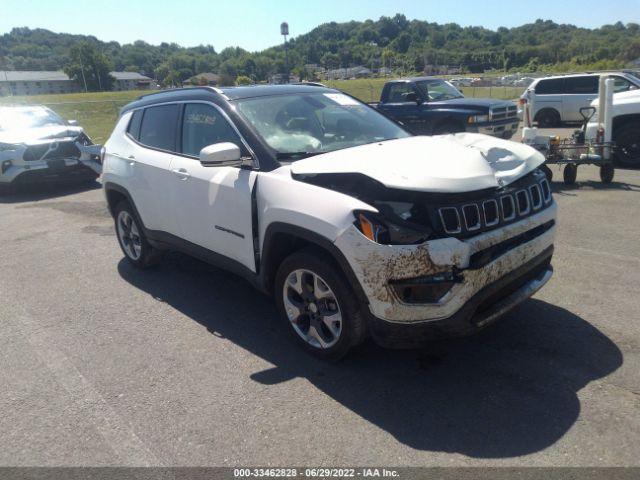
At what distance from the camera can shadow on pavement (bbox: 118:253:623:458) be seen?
9.42ft

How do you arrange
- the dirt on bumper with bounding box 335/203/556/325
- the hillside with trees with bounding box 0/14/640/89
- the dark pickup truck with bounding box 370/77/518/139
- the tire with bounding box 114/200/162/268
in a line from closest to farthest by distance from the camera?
1. the dirt on bumper with bounding box 335/203/556/325
2. the tire with bounding box 114/200/162/268
3. the dark pickup truck with bounding box 370/77/518/139
4. the hillside with trees with bounding box 0/14/640/89

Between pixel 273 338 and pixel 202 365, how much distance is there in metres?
0.59

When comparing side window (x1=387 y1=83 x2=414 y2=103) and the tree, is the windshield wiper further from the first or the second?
the tree

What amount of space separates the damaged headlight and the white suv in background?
1588 cm

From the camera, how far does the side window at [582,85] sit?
17.3 meters

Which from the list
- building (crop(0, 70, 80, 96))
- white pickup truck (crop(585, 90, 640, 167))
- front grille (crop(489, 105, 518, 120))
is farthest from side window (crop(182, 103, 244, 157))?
building (crop(0, 70, 80, 96))

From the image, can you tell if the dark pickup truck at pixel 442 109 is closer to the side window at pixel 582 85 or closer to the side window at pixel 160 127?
the side window at pixel 582 85

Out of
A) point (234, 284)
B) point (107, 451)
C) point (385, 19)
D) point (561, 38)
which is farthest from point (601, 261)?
point (385, 19)

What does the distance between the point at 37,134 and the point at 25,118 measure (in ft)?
3.35

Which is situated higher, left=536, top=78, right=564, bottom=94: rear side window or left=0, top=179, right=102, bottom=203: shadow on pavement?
left=536, top=78, right=564, bottom=94: rear side window

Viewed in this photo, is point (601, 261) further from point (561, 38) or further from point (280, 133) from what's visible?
point (561, 38)

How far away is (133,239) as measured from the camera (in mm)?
5828

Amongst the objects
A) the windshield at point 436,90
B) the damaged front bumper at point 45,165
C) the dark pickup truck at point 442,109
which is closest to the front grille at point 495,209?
the dark pickup truck at point 442,109

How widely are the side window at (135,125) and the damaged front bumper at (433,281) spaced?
3188mm
